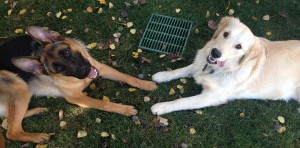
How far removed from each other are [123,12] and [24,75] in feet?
7.35

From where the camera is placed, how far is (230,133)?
5.29m

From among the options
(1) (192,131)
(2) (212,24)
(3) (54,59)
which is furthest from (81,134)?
(2) (212,24)

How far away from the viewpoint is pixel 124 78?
219 inches

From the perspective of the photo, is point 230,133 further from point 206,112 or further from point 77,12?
point 77,12

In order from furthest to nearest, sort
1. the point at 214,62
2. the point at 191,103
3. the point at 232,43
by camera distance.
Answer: the point at 191,103 → the point at 214,62 → the point at 232,43

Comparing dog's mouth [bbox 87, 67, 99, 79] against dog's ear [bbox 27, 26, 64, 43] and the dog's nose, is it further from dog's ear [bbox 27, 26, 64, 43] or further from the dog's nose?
the dog's nose

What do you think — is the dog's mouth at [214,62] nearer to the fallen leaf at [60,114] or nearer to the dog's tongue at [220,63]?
the dog's tongue at [220,63]

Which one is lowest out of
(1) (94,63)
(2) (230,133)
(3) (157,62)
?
(2) (230,133)

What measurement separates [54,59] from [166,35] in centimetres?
229

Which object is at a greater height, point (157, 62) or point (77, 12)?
point (77, 12)

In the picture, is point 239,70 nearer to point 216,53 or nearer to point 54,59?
point 216,53

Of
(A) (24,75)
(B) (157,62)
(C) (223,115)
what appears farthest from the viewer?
(B) (157,62)

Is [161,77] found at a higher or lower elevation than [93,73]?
lower

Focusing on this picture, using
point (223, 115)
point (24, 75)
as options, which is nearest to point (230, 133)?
point (223, 115)
